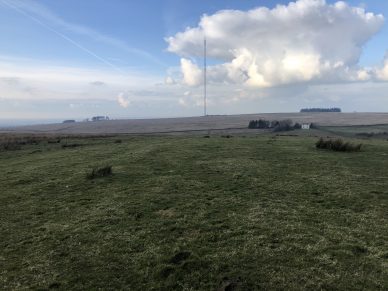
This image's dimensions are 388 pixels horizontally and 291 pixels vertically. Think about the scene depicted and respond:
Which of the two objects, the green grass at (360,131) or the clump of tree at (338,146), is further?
the green grass at (360,131)

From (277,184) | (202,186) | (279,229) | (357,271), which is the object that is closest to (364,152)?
(277,184)

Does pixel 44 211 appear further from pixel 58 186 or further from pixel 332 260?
pixel 332 260

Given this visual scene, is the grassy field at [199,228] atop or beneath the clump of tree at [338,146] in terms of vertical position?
beneath

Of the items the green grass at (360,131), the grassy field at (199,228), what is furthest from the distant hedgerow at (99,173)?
the green grass at (360,131)

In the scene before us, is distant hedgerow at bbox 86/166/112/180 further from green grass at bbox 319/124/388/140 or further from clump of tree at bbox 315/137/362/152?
green grass at bbox 319/124/388/140

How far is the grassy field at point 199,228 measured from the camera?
9.12 m

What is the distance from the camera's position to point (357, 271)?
8.95m

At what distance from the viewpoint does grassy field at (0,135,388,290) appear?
29.9ft

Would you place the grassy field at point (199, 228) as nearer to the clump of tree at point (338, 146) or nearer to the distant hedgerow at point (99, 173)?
the distant hedgerow at point (99, 173)

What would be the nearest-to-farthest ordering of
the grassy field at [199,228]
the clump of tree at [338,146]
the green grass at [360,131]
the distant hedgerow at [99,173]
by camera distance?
1. the grassy field at [199,228]
2. the distant hedgerow at [99,173]
3. the clump of tree at [338,146]
4. the green grass at [360,131]

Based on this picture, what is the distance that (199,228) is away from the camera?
40.0ft

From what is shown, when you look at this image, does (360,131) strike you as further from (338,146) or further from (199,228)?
(199,228)

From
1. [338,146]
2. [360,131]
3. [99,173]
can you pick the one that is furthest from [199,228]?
[360,131]

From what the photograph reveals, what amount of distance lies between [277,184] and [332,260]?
842 cm
